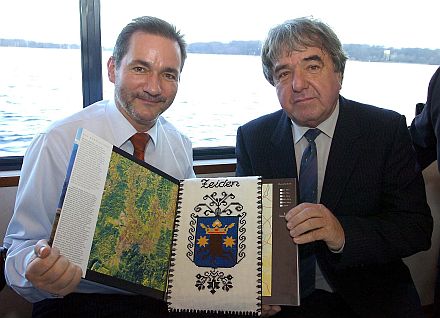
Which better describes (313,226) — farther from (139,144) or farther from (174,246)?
(139,144)

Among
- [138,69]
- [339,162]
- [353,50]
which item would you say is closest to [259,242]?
[339,162]

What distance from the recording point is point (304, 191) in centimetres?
148

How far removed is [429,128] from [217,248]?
87cm

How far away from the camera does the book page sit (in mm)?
996

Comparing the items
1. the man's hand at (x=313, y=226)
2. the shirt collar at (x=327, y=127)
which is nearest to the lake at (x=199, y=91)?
the shirt collar at (x=327, y=127)

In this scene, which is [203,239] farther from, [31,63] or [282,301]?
[31,63]

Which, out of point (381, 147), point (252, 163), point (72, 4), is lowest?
point (252, 163)

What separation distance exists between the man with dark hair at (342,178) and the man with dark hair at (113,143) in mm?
352

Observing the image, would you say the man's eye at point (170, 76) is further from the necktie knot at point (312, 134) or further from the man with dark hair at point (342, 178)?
the necktie knot at point (312, 134)

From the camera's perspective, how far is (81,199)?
104 centimetres

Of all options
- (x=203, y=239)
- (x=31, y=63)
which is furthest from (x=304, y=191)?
(x=31, y=63)

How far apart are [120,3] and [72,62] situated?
342 millimetres

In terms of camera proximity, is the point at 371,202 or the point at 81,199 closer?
the point at 81,199

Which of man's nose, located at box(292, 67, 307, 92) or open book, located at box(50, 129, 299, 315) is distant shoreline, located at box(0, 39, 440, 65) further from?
open book, located at box(50, 129, 299, 315)
